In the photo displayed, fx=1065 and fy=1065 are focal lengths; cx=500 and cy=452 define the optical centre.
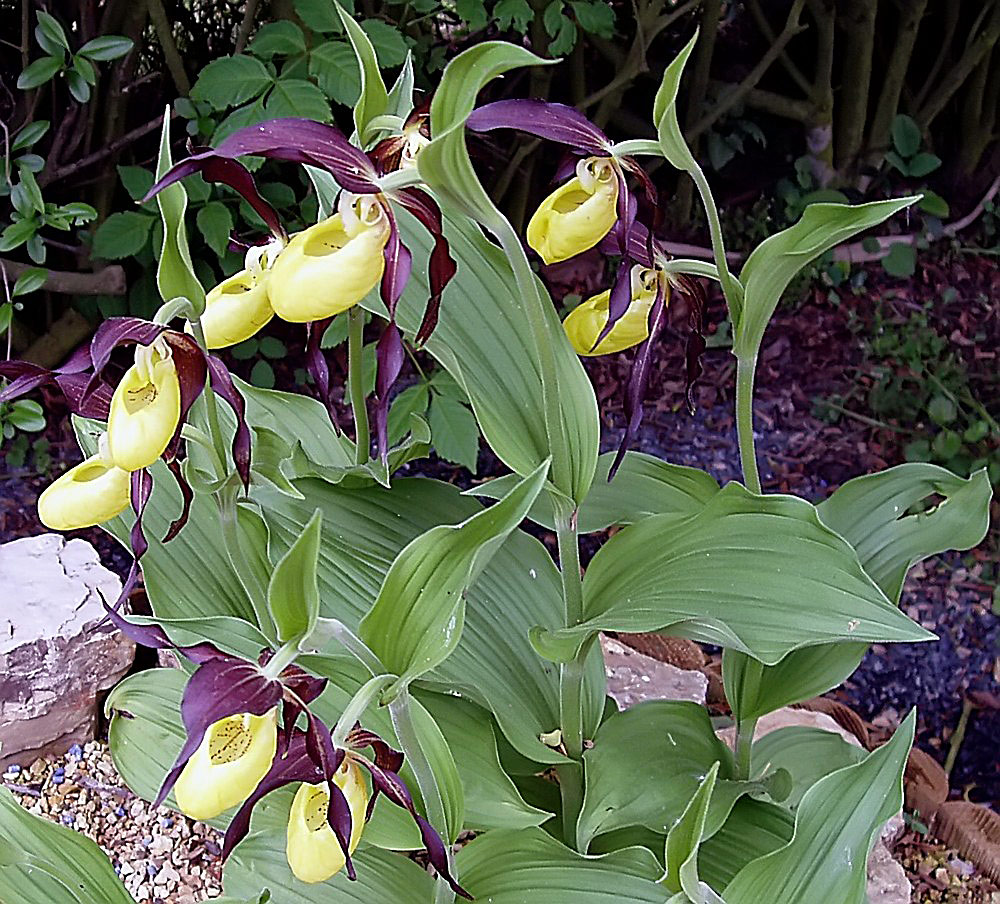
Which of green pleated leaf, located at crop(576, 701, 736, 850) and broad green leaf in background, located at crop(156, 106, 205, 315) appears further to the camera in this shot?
green pleated leaf, located at crop(576, 701, 736, 850)

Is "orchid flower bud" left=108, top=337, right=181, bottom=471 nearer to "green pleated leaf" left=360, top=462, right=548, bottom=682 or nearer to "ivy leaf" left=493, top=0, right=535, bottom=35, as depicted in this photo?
"green pleated leaf" left=360, top=462, right=548, bottom=682

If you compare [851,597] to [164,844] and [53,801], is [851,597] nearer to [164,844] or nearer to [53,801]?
[164,844]

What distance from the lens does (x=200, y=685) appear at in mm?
630

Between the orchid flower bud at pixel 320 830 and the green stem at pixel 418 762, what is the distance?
2.0 inches

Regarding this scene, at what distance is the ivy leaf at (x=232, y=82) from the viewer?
1.59 m

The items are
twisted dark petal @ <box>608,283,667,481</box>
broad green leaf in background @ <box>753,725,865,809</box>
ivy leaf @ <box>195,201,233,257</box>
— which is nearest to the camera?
twisted dark petal @ <box>608,283,667,481</box>

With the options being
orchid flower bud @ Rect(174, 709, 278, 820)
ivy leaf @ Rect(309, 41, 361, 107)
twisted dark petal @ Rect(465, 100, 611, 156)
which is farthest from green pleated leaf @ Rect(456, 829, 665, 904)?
ivy leaf @ Rect(309, 41, 361, 107)

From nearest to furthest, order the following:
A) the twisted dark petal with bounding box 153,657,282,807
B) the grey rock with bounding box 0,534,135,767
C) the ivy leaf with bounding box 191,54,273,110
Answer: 1. the twisted dark petal with bounding box 153,657,282,807
2. the grey rock with bounding box 0,534,135,767
3. the ivy leaf with bounding box 191,54,273,110

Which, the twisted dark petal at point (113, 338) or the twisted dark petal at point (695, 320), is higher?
the twisted dark petal at point (113, 338)

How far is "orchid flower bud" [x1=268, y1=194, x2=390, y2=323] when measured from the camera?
0.71m

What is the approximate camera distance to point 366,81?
0.83 meters

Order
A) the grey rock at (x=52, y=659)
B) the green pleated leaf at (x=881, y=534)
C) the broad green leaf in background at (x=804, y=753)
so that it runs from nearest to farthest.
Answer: the green pleated leaf at (x=881, y=534) → the broad green leaf in background at (x=804, y=753) → the grey rock at (x=52, y=659)

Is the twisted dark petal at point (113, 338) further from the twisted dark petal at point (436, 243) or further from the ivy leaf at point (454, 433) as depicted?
the ivy leaf at point (454, 433)

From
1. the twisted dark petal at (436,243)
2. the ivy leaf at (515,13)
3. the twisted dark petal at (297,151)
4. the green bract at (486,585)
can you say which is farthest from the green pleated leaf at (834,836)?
the ivy leaf at (515,13)
